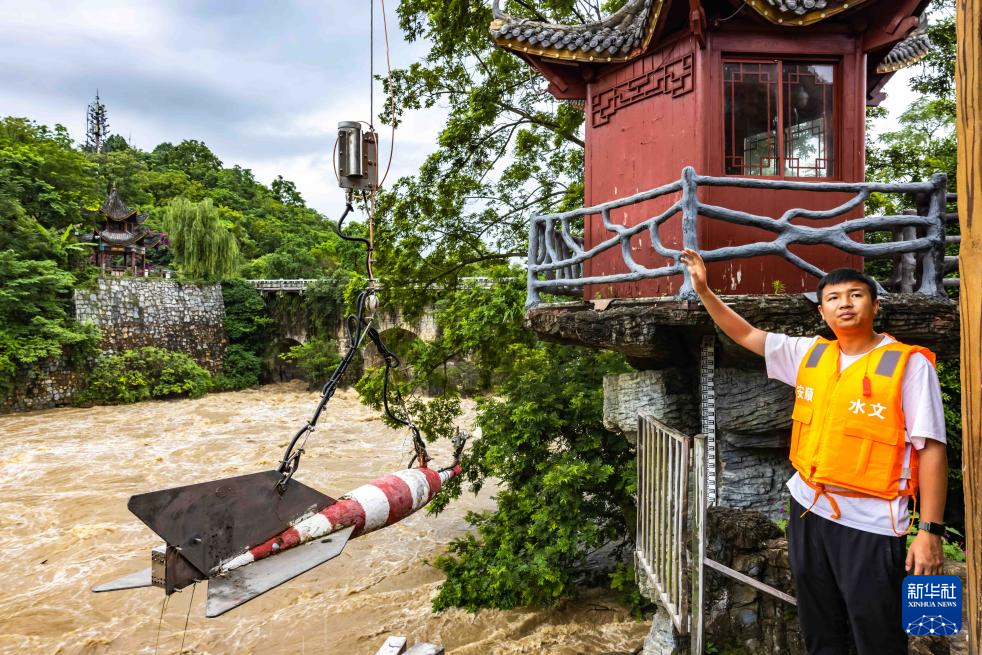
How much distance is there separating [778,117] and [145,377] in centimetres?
2265

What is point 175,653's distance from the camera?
6367 millimetres

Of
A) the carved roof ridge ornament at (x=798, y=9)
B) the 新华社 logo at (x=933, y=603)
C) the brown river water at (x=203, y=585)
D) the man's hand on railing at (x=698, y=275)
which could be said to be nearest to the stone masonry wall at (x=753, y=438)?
the brown river water at (x=203, y=585)

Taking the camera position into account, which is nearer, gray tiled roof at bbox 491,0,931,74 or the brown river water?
gray tiled roof at bbox 491,0,931,74

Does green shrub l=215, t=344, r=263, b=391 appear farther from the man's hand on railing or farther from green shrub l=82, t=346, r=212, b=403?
the man's hand on railing

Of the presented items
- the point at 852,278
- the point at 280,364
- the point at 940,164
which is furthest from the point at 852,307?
the point at 280,364

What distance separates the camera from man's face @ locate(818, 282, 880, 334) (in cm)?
221

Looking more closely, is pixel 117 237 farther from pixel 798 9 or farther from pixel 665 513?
pixel 665 513

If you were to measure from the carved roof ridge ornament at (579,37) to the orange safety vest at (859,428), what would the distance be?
3588mm

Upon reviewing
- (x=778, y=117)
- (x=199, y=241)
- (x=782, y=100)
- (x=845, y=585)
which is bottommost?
(x=845, y=585)

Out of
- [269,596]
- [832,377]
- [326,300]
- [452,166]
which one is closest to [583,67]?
[452,166]

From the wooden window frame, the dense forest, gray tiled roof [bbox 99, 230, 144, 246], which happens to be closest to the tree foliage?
the dense forest

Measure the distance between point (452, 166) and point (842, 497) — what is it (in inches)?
268

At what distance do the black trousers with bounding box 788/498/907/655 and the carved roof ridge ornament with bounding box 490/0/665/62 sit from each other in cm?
402

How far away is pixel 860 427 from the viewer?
83.4 inches
